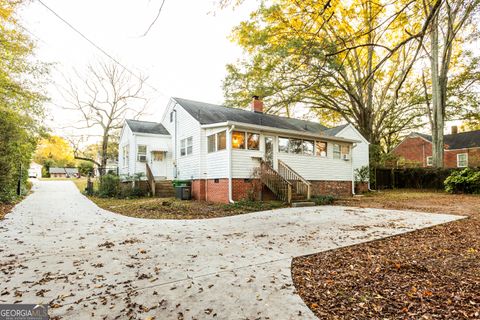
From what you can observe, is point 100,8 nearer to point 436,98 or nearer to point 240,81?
point 240,81

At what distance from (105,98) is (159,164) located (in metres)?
9.20

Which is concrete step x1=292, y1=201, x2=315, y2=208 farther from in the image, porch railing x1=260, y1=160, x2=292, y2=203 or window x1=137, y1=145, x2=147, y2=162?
window x1=137, y1=145, x2=147, y2=162

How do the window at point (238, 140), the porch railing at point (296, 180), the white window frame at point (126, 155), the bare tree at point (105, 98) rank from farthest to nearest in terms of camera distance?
the bare tree at point (105, 98)
the white window frame at point (126, 155)
the porch railing at point (296, 180)
the window at point (238, 140)

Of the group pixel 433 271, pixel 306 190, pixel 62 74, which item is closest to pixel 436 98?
pixel 306 190

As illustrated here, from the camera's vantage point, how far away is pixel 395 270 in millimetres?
3488

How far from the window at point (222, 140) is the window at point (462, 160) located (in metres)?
31.1

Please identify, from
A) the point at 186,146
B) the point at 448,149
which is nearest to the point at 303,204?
the point at 186,146

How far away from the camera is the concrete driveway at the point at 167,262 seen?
2568 mm

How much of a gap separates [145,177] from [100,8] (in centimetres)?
1292

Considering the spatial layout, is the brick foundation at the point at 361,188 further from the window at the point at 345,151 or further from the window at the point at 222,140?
the window at the point at 222,140

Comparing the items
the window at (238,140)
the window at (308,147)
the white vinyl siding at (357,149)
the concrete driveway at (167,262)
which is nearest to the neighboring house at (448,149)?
the white vinyl siding at (357,149)

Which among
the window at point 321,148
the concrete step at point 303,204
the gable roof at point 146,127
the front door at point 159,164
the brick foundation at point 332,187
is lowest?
the concrete step at point 303,204

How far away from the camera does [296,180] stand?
12250 mm

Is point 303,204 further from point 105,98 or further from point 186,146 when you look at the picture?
point 105,98
